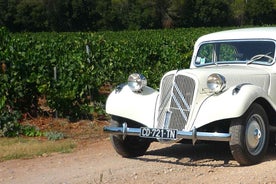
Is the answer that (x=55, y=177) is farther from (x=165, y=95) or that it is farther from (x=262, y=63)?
(x=262, y=63)

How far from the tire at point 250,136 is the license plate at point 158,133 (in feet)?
2.47

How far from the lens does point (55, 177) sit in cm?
723

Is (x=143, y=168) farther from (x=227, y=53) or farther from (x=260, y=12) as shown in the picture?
(x=260, y=12)

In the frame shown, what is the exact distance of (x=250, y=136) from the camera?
760cm

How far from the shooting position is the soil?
7.00 meters

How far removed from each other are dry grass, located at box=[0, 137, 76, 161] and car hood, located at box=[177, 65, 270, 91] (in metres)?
2.65

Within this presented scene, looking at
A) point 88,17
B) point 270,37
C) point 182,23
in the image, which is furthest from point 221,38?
point 182,23

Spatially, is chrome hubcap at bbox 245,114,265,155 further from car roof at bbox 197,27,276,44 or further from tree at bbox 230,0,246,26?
tree at bbox 230,0,246,26

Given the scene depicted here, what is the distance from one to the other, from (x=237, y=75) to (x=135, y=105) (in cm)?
149

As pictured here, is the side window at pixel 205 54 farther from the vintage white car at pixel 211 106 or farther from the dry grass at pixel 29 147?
the dry grass at pixel 29 147

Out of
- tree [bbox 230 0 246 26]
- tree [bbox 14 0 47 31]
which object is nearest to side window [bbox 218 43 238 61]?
tree [bbox 14 0 47 31]

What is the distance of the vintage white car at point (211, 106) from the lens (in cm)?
743

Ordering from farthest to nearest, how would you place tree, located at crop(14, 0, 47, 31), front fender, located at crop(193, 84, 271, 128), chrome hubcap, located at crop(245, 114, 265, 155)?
tree, located at crop(14, 0, 47, 31) < chrome hubcap, located at crop(245, 114, 265, 155) < front fender, located at crop(193, 84, 271, 128)

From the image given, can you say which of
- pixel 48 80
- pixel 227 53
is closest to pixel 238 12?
pixel 48 80
